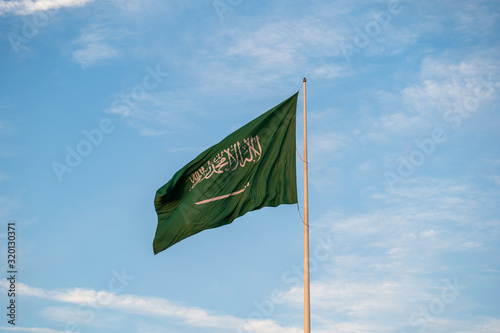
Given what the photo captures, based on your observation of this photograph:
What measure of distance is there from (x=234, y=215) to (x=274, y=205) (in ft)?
4.26

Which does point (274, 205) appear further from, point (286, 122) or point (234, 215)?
point (286, 122)

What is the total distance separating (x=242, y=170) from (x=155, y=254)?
12.4 feet

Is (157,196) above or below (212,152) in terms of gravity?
below

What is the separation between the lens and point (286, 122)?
64.2 ft

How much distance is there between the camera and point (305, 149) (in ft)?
62.3

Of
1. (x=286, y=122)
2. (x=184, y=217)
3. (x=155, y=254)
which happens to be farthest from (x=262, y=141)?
(x=155, y=254)

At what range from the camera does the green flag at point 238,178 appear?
19031 mm

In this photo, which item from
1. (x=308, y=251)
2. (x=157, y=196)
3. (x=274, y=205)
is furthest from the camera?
(x=157, y=196)

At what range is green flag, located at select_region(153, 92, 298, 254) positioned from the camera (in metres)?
19.0

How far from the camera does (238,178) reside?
770 inches

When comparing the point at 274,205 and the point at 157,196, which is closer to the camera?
the point at 274,205

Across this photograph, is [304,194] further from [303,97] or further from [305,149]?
[303,97]

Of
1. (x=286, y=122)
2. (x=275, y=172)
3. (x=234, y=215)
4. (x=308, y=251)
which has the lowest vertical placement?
(x=308, y=251)

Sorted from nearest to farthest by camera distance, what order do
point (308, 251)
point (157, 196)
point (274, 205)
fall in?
1. point (308, 251)
2. point (274, 205)
3. point (157, 196)
